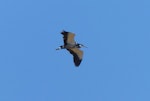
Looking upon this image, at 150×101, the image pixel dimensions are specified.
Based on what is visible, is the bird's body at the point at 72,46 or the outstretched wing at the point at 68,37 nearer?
the outstretched wing at the point at 68,37

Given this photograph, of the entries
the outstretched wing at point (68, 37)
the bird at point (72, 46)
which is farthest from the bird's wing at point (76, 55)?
the outstretched wing at point (68, 37)

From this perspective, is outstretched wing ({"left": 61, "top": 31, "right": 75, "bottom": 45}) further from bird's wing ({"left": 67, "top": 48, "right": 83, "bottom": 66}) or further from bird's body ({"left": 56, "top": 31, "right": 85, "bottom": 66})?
bird's wing ({"left": 67, "top": 48, "right": 83, "bottom": 66})

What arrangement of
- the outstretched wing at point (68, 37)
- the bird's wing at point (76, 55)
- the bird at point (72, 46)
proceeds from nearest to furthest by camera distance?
1. the outstretched wing at point (68, 37)
2. the bird at point (72, 46)
3. the bird's wing at point (76, 55)

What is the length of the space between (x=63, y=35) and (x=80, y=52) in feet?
13.7

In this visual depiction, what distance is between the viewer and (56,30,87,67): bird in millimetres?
75188

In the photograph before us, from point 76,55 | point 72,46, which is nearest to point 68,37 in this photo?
point 72,46

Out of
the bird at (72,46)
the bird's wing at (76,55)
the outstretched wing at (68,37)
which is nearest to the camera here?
the outstretched wing at (68,37)

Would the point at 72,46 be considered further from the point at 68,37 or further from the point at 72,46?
the point at 68,37

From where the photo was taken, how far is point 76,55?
78250mm

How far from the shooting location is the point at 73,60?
78000 mm

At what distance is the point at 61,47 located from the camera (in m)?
76.0

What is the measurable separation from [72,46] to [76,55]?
1272 millimetres

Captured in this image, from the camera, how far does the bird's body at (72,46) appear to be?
75250 millimetres

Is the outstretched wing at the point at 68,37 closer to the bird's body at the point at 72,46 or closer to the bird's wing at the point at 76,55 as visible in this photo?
the bird's body at the point at 72,46
